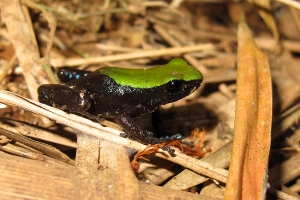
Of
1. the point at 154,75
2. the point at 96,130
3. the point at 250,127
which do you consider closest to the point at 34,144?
the point at 96,130

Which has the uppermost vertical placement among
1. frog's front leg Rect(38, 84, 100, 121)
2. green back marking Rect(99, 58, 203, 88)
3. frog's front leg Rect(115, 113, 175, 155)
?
green back marking Rect(99, 58, 203, 88)

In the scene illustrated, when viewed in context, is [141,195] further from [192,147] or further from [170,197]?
[192,147]

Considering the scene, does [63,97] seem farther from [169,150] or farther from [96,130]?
[169,150]

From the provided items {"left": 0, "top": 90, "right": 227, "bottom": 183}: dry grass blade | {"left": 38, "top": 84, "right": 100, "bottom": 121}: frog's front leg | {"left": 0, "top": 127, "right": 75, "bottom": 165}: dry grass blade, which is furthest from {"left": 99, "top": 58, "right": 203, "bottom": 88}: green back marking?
{"left": 0, "top": 127, "right": 75, "bottom": 165}: dry grass blade

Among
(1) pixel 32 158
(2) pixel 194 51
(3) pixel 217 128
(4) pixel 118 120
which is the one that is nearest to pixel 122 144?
(4) pixel 118 120

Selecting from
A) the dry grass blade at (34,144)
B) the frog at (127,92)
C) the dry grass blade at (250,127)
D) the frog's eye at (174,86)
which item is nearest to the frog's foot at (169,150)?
the frog at (127,92)

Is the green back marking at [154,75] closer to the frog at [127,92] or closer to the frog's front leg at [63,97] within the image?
the frog at [127,92]

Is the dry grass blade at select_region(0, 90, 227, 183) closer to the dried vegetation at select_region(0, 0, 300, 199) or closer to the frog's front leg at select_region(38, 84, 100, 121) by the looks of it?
the dried vegetation at select_region(0, 0, 300, 199)
